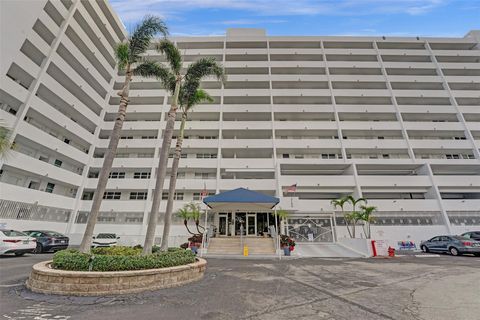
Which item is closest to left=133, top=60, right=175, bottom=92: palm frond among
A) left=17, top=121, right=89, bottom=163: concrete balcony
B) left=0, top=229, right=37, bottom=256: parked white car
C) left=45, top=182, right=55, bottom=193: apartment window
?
left=0, top=229, right=37, bottom=256: parked white car

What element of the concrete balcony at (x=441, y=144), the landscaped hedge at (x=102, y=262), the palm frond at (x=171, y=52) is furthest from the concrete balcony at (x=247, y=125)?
the landscaped hedge at (x=102, y=262)

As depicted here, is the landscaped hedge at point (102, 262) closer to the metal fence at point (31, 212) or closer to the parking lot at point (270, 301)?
the parking lot at point (270, 301)

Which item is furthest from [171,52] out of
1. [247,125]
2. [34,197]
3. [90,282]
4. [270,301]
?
[34,197]

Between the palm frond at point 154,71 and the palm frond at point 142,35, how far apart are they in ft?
3.10

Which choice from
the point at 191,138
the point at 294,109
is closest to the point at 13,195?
the point at 191,138

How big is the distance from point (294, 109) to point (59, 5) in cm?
3121

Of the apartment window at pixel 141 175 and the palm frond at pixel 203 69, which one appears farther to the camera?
the apartment window at pixel 141 175

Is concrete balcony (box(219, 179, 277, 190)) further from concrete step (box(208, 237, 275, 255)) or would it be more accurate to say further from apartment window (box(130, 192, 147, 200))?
apartment window (box(130, 192, 147, 200))

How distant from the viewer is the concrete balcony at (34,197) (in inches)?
729

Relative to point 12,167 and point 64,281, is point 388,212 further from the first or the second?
point 12,167

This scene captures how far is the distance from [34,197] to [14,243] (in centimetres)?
1100

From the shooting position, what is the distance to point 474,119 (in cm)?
3073

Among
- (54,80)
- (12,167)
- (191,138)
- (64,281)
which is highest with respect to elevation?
(54,80)

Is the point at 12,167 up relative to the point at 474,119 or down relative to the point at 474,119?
down
